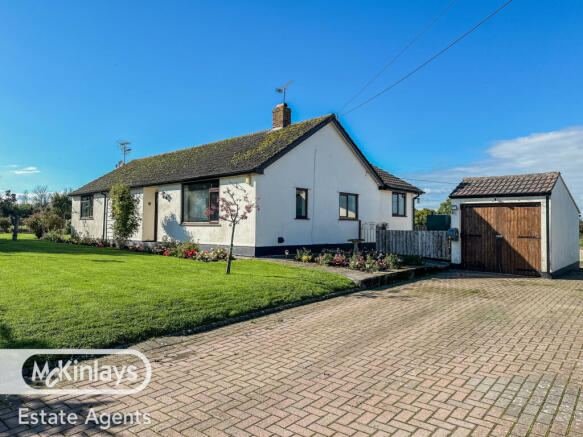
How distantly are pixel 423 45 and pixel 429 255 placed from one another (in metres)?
9.26

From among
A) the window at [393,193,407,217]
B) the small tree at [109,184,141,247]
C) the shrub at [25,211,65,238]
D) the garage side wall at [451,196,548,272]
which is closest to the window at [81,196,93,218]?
the shrub at [25,211,65,238]

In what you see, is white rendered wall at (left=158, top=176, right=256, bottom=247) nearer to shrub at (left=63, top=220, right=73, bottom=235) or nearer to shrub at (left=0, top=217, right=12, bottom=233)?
shrub at (left=63, top=220, right=73, bottom=235)

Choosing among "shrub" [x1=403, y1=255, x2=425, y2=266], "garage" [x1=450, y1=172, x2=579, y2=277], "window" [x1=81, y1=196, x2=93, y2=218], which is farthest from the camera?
"window" [x1=81, y1=196, x2=93, y2=218]

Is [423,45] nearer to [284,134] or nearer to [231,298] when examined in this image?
[284,134]

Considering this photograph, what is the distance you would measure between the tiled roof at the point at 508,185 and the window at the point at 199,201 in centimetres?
1016

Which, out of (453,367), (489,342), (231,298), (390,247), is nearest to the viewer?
(453,367)

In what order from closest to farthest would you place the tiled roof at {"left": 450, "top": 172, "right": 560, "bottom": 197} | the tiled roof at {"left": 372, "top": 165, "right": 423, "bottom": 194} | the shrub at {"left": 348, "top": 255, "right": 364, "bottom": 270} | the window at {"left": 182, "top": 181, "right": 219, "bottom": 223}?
the shrub at {"left": 348, "top": 255, "right": 364, "bottom": 270} < the tiled roof at {"left": 450, "top": 172, "right": 560, "bottom": 197} < the window at {"left": 182, "top": 181, "right": 219, "bottom": 223} < the tiled roof at {"left": 372, "top": 165, "right": 423, "bottom": 194}

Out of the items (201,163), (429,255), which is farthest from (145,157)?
(429,255)

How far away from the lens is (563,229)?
14.7m

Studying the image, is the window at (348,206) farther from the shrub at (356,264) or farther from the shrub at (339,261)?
the shrub at (356,264)

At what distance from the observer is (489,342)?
18.6ft

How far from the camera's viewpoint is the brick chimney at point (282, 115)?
18734 mm

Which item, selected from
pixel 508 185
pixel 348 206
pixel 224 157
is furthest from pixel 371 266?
pixel 224 157

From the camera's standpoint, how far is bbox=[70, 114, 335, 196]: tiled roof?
51.2ft
